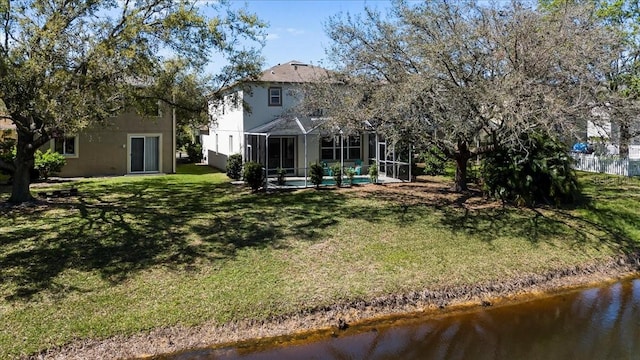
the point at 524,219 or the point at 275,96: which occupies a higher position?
the point at 275,96

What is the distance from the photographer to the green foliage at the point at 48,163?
21.0 meters

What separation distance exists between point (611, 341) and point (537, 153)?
9544 mm

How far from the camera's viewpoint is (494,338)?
8367 millimetres

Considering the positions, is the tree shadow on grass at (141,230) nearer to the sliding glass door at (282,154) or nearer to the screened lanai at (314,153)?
the screened lanai at (314,153)

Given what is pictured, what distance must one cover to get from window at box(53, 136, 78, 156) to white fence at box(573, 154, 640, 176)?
24.4m

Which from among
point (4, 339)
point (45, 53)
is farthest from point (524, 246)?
point (45, 53)

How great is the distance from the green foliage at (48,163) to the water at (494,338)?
675 inches

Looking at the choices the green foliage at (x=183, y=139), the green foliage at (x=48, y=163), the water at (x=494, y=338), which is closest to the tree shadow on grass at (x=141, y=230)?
the water at (x=494, y=338)

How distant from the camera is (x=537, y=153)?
16.6 meters

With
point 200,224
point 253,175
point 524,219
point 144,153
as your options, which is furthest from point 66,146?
point 524,219

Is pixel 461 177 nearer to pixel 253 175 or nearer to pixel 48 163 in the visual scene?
pixel 253 175

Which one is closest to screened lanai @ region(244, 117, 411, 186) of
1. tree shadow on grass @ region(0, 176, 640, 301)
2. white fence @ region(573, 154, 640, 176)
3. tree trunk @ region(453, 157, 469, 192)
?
tree trunk @ region(453, 157, 469, 192)

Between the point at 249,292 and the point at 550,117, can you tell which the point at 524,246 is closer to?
the point at 550,117

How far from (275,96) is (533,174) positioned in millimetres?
12532
